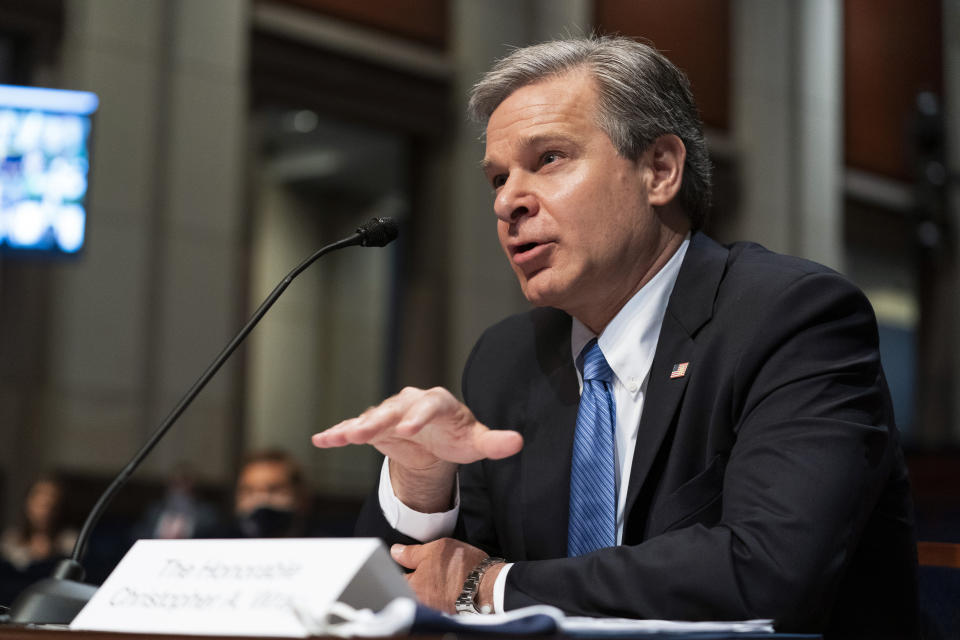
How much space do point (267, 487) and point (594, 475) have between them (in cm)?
377

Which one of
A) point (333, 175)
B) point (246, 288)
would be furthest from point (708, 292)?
point (333, 175)

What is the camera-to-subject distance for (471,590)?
151 cm

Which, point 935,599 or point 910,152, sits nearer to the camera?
point 935,599

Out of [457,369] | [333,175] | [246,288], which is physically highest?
[333,175]

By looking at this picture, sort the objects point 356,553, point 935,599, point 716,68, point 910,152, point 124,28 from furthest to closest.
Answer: point 910,152, point 716,68, point 124,28, point 935,599, point 356,553

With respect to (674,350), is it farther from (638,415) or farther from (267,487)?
(267,487)


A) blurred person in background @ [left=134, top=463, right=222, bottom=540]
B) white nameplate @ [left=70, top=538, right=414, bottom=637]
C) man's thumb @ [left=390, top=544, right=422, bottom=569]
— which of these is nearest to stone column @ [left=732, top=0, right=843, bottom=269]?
blurred person in background @ [left=134, top=463, right=222, bottom=540]

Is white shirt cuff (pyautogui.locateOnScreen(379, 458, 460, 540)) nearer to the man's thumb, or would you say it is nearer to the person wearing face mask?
the man's thumb

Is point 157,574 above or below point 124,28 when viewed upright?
below

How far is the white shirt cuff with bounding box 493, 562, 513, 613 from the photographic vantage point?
146cm

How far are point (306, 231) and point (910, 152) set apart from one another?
267 inches

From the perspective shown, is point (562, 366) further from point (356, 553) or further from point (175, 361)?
point (175, 361)

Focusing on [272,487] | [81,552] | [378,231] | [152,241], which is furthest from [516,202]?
[152,241]

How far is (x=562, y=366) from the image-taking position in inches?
81.1
